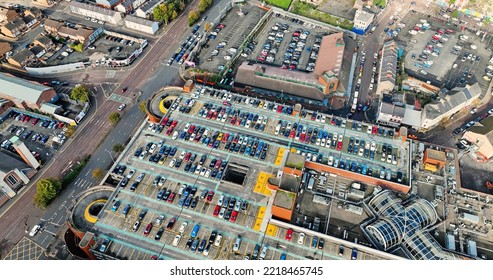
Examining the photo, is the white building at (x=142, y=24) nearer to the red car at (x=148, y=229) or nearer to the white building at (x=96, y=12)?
the white building at (x=96, y=12)

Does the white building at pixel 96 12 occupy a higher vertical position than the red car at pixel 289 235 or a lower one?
higher

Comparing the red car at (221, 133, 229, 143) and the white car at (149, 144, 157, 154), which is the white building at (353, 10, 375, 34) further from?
the white car at (149, 144, 157, 154)

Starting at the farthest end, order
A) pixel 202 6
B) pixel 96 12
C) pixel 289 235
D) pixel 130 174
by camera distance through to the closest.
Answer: pixel 202 6 < pixel 96 12 < pixel 130 174 < pixel 289 235

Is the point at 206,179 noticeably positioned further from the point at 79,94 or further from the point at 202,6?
the point at 202,6

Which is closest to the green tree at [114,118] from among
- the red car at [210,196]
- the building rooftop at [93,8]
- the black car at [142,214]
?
the black car at [142,214]

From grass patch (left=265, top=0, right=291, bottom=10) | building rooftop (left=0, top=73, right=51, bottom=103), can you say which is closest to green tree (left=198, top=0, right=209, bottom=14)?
grass patch (left=265, top=0, right=291, bottom=10)

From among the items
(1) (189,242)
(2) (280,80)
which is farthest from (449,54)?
(1) (189,242)
